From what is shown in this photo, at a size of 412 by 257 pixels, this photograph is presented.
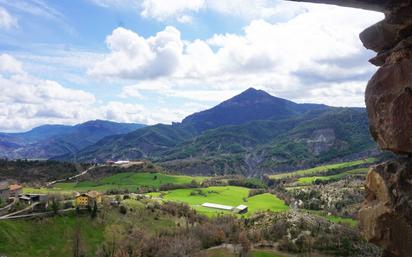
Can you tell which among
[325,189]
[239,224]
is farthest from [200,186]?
[239,224]

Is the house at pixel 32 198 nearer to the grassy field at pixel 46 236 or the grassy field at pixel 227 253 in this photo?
the grassy field at pixel 46 236

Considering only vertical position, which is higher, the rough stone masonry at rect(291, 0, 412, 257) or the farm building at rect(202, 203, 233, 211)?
the rough stone masonry at rect(291, 0, 412, 257)

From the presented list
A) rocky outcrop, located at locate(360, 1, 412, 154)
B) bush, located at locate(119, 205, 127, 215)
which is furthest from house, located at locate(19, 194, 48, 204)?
rocky outcrop, located at locate(360, 1, 412, 154)

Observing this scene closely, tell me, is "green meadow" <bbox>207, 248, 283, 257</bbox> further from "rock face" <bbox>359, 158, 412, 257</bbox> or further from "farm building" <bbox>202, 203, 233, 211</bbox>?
"rock face" <bbox>359, 158, 412, 257</bbox>

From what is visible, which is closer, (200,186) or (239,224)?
(239,224)

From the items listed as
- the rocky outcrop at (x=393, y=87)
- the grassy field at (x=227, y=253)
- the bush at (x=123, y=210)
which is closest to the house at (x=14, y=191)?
the bush at (x=123, y=210)

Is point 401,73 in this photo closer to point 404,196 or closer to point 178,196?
point 404,196
